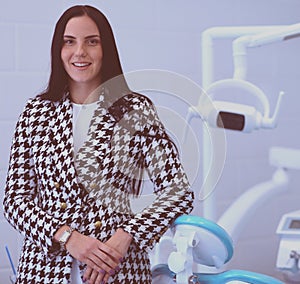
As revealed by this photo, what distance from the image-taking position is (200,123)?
2018mm

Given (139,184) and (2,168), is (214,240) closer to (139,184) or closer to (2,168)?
(139,184)

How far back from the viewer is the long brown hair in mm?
1546

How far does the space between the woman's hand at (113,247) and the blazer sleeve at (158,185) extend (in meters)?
0.02

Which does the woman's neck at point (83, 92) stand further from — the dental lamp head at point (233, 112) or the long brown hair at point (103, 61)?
the dental lamp head at point (233, 112)

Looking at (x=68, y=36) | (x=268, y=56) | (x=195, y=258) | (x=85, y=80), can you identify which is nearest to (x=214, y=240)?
(x=195, y=258)

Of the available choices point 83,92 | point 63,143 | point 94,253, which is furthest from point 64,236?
point 83,92

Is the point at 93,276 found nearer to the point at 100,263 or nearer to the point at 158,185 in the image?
the point at 100,263

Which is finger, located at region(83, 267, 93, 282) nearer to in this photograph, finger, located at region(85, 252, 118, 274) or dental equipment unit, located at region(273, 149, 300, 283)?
finger, located at region(85, 252, 118, 274)

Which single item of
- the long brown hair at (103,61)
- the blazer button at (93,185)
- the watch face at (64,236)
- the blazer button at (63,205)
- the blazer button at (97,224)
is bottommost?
the watch face at (64,236)

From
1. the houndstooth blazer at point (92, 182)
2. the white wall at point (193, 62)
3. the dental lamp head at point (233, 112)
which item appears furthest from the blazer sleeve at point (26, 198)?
the dental lamp head at point (233, 112)

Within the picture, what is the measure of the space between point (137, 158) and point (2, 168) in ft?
1.64

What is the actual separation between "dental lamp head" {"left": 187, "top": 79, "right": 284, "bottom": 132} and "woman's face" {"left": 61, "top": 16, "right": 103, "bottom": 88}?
444mm

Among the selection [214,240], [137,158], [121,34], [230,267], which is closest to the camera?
[214,240]

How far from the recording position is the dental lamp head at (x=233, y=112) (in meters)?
1.84
